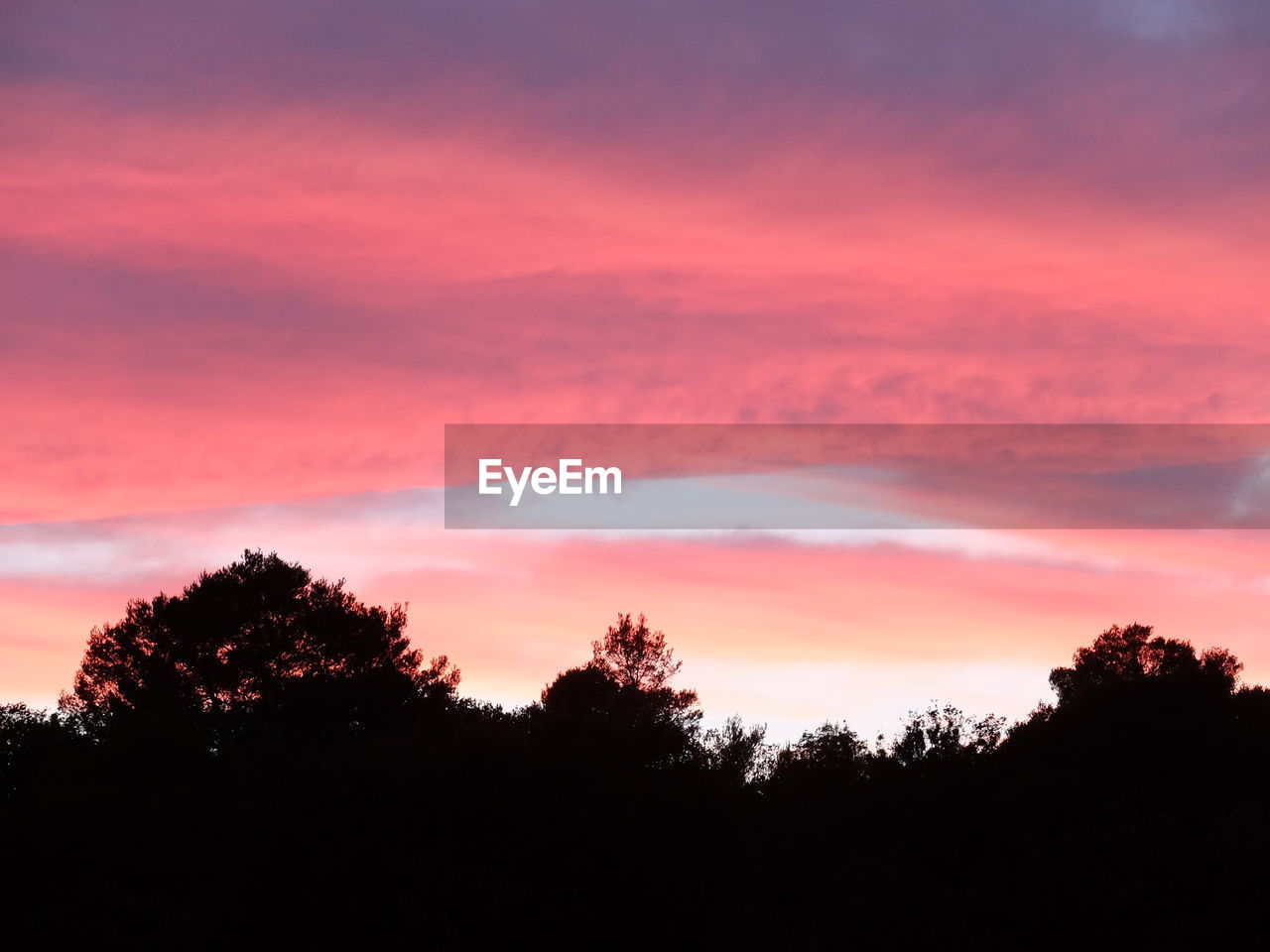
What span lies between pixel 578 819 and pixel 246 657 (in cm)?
3257

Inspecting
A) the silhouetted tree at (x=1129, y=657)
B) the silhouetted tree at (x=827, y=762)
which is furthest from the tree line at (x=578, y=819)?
the silhouetted tree at (x=1129, y=657)

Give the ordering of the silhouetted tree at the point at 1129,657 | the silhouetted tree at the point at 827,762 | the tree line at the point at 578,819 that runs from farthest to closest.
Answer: the silhouetted tree at the point at 1129,657
the silhouetted tree at the point at 827,762
the tree line at the point at 578,819

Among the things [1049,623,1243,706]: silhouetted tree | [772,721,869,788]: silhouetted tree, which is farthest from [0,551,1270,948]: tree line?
[1049,623,1243,706]: silhouetted tree

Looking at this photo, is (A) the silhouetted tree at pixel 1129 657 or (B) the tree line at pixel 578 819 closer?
(B) the tree line at pixel 578 819

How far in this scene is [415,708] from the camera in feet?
193

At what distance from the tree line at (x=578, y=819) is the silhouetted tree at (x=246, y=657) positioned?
0.16 meters

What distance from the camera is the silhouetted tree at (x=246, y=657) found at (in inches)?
2192

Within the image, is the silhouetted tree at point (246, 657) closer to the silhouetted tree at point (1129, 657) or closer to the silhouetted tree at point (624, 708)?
the silhouetted tree at point (624, 708)

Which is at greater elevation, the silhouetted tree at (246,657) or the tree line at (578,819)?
the silhouetted tree at (246,657)

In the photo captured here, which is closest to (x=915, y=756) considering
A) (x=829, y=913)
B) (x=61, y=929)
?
(x=829, y=913)

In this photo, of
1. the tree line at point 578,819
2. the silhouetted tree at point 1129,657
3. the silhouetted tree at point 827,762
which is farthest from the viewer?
the silhouetted tree at point 1129,657

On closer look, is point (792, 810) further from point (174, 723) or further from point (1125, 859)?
point (174, 723)

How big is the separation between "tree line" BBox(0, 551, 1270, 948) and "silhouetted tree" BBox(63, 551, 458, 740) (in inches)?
6.2

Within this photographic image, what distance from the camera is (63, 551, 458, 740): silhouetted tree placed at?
5569 centimetres
